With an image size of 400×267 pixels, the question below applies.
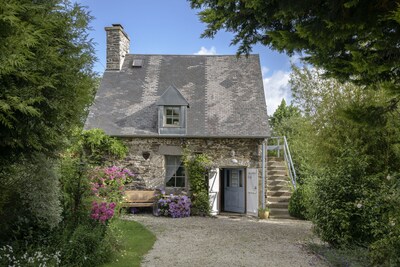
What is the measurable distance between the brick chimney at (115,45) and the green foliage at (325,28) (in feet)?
41.6

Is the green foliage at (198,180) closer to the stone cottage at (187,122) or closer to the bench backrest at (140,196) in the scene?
the stone cottage at (187,122)

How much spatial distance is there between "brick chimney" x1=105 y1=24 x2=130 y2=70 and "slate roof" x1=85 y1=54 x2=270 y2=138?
39 cm

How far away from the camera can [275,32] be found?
487 cm

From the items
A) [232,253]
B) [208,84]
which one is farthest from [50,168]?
[208,84]

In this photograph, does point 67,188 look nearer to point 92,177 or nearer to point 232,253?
point 92,177

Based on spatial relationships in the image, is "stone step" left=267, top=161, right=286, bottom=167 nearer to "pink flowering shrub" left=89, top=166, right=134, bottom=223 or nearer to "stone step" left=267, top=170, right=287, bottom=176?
"stone step" left=267, top=170, right=287, bottom=176

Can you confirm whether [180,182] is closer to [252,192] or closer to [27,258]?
[252,192]

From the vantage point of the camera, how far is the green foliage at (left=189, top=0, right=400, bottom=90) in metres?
4.29

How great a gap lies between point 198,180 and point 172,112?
9.54 feet

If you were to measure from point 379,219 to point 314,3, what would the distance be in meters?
5.79

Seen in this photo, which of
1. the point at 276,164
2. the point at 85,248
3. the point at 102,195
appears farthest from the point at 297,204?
the point at 85,248

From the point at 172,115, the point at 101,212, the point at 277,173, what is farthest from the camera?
the point at 277,173

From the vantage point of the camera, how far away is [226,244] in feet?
30.3

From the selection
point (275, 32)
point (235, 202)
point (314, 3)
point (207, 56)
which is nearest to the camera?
point (314, 3)
